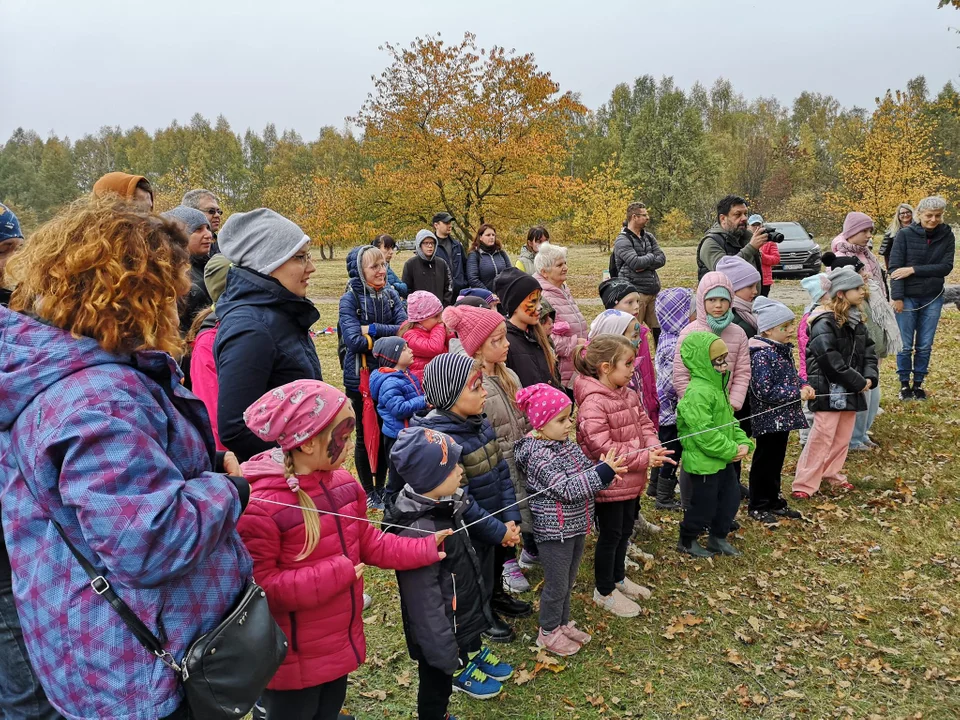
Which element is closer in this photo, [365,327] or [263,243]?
[263,243]

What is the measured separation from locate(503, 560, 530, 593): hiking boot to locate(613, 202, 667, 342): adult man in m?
4.29

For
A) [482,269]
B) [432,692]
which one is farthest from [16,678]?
[482,269]

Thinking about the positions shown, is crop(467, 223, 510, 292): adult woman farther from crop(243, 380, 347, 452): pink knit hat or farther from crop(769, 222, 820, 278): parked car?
crop(769, 222, 820, 278): parked car

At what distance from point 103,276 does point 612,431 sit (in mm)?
3161

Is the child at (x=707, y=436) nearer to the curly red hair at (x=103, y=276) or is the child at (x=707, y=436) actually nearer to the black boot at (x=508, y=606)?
the black boot at (x=508, y=606)

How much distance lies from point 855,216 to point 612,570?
5241 millimetres

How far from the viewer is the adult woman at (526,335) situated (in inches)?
185

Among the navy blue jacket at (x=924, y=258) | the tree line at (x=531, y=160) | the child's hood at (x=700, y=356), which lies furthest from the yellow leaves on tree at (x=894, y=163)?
the child's hood at (x=700, y=356)

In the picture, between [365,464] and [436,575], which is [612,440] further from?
[365,464]

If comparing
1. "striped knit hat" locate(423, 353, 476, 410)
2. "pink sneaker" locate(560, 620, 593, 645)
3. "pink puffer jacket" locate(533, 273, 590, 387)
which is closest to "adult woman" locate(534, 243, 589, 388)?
"pink puffer jacket" locate(533, 273, 590, 387)

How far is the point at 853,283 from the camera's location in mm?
5555

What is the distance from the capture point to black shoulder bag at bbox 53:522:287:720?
1690mm

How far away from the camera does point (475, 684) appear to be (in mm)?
3572

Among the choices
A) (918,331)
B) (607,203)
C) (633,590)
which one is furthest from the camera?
(607,203)
